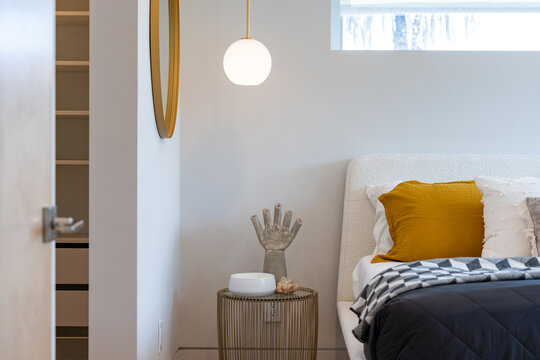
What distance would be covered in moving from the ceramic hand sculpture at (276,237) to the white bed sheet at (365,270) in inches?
13.7

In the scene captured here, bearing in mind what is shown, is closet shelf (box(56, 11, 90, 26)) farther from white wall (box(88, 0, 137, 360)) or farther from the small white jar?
the small white jar

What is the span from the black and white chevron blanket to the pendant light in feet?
3.77

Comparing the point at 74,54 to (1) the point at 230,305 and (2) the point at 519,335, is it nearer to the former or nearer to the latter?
(1) the point at 230,305

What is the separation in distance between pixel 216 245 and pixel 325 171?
0.71 meters

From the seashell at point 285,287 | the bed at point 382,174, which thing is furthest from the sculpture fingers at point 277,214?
the bed at point 382,174

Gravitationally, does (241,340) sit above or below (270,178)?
below

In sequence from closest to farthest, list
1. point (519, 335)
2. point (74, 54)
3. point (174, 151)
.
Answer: point (519, 335) → point (174, 151) → point (74, 54)

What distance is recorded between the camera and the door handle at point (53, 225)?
1.36m

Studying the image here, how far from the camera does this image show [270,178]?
3.28 m

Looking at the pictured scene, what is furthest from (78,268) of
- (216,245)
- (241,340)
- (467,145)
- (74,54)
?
(467,145)

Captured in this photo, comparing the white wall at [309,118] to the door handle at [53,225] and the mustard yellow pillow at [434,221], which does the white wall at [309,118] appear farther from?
the door handle at [53,225]

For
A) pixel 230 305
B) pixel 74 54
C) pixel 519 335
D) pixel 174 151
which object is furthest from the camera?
pixel 74 54

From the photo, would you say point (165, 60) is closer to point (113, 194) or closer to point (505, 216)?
point (113, 194)

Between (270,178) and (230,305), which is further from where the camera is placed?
(270,178)
